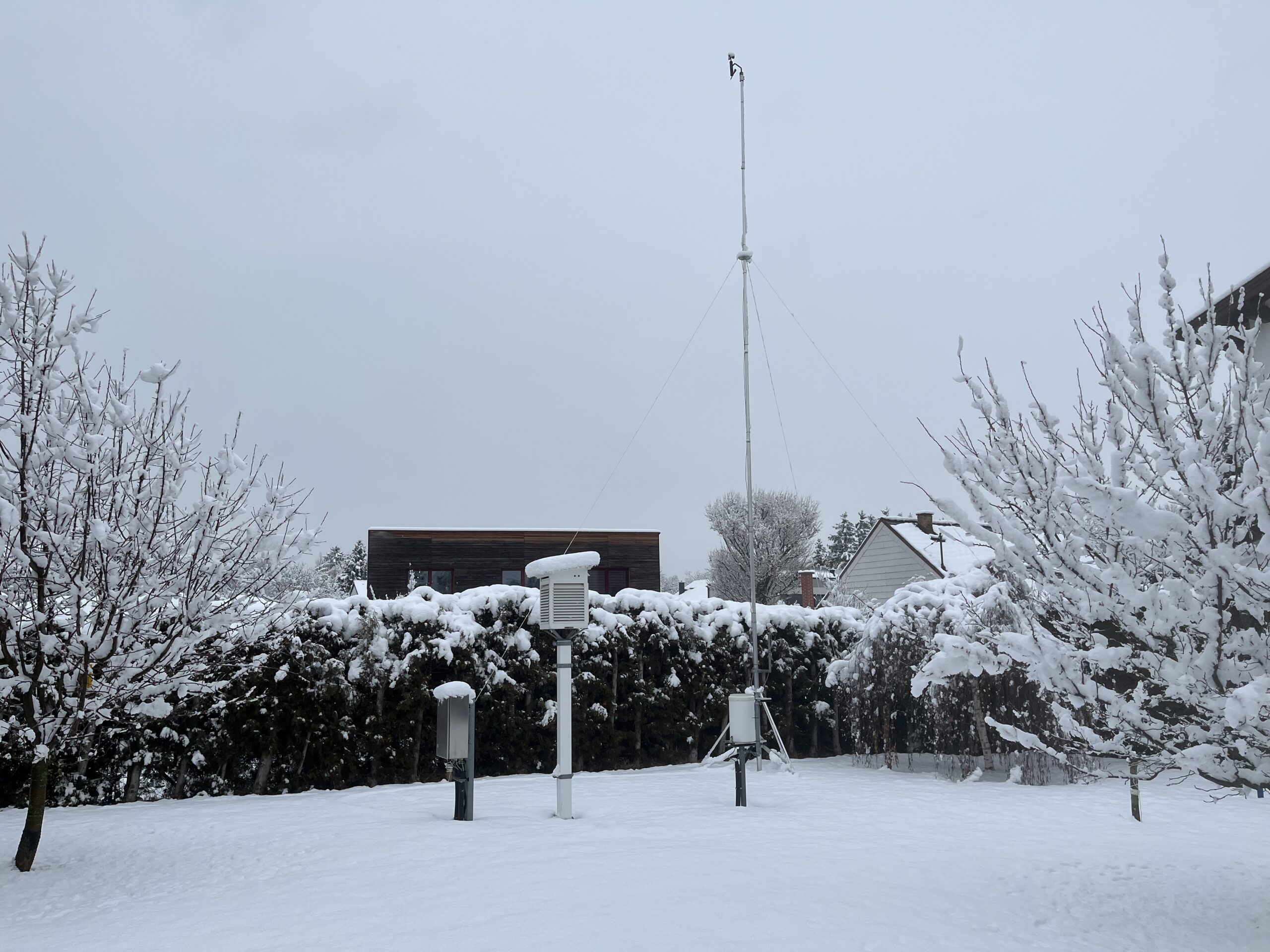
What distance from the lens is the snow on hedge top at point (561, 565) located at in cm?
746

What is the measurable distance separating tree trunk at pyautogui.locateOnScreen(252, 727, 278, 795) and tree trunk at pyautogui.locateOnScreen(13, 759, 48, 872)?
3480 millimetres

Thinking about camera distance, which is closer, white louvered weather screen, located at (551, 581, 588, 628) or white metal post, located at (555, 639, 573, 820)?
white metal post, located at (555, 639, 573, 820)

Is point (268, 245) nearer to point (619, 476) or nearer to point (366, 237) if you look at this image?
point (366, 237)

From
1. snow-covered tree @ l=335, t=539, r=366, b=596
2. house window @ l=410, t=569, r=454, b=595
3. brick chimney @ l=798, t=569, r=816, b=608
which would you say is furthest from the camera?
snow-covered tree @ l=335, t=539, r=366, b=596

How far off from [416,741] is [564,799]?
10.4 ft

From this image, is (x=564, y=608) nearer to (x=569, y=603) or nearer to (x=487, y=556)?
(x=569, y=603)

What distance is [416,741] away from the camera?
9828 millimetres

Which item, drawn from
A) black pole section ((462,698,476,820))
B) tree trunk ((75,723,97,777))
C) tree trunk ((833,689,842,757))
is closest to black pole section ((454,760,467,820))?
black pole section ((462,698,476,820))

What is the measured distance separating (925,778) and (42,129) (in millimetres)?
11942

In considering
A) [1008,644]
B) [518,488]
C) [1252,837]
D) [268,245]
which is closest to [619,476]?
[268,245]

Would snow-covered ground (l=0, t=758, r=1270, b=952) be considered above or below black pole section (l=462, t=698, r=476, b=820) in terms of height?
below

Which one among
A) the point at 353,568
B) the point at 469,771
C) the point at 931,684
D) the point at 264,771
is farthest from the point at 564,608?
the point at 353,568

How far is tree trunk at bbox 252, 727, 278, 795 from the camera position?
29.5ft

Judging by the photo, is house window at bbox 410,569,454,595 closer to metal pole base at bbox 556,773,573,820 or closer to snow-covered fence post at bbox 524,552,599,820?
snow-covered fence post at bbox 524,552,599,820
